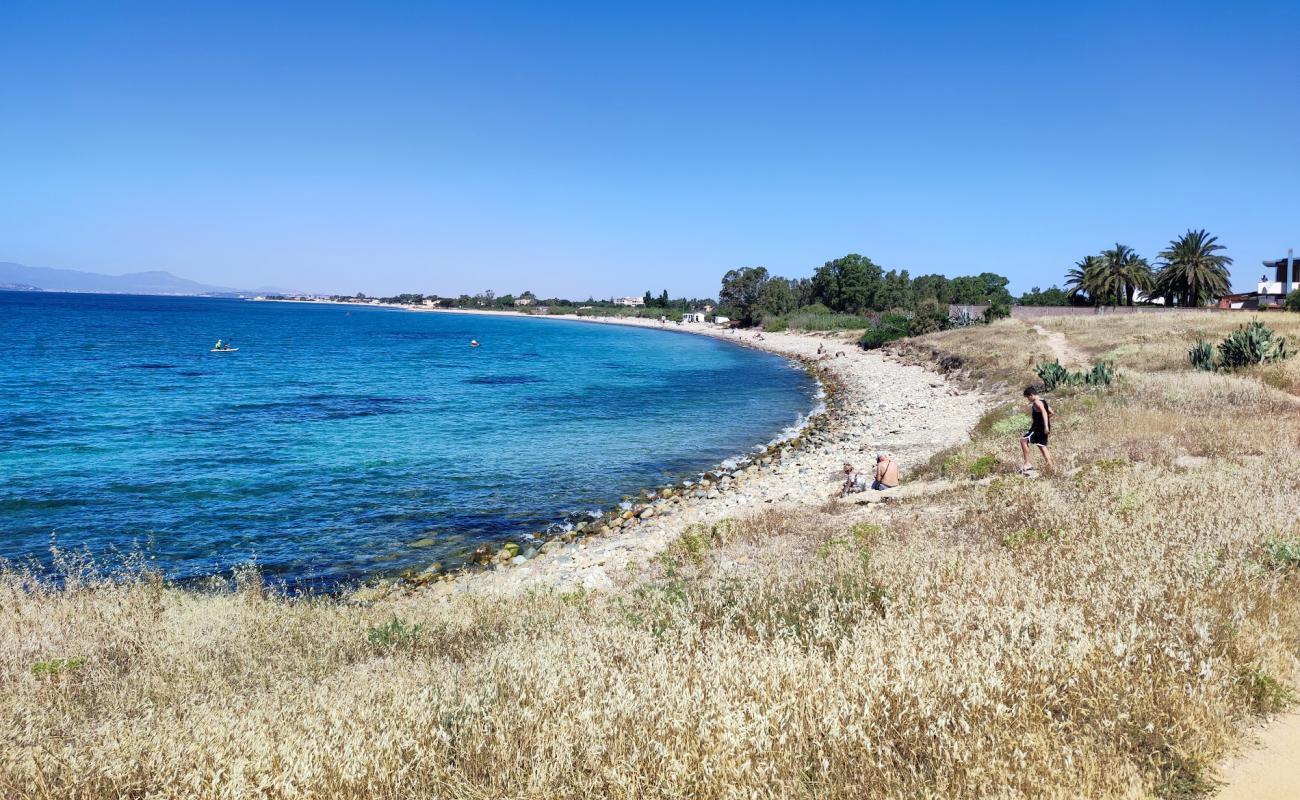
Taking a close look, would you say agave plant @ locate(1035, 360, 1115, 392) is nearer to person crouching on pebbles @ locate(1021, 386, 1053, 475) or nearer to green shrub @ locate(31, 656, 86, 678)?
person crouching on pebbles @ locate(1021, 386, 1053, 475)

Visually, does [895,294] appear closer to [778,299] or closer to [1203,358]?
[778,299]

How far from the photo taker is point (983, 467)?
539 inches

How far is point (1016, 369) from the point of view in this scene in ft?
110

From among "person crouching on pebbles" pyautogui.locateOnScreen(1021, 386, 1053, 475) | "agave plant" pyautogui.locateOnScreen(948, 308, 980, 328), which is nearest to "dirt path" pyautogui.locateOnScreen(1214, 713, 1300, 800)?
"person crouching on pebbles" pyautogui.locateOnScreen(1021, 386, 1053, 475)

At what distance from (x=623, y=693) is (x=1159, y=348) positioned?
3352 cm

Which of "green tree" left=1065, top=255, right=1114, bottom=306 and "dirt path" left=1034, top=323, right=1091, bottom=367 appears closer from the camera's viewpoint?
"dirt path" left=1034, top=323, right=1091, bottom=367

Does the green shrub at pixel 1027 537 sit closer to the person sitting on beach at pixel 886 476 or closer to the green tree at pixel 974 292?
the person sitting on beach at pixel 886 476

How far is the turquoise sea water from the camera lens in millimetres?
14938

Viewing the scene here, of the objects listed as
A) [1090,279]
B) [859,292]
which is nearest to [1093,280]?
[1090,279]

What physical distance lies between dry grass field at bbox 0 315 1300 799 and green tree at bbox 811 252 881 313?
106 meters

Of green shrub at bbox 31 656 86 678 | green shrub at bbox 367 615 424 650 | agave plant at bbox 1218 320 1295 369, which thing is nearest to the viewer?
green shrub at bbox 31 656 86 678

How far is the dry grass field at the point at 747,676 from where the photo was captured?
3676 millimetres

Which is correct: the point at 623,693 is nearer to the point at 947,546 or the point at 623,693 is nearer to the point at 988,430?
the point at 947,546

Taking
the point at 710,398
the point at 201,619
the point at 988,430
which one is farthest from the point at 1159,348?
the point at 201,619
